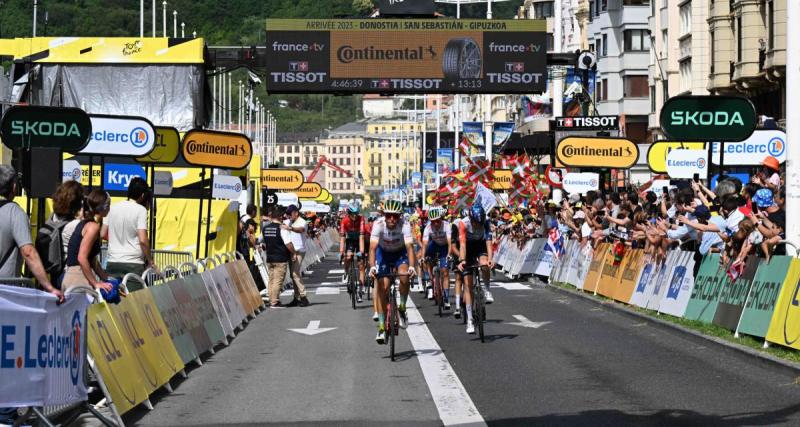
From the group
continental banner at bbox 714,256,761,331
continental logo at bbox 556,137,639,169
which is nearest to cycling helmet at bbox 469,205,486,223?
continental banner at bbox 714,256,761,331

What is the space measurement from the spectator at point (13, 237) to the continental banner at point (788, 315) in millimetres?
7567

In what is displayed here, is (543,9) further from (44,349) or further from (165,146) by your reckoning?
(44,349)

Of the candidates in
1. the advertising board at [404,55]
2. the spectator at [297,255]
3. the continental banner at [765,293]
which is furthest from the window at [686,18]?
the continental banner at [765,293]

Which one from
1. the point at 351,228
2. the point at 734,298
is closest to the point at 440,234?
the point at 734,298

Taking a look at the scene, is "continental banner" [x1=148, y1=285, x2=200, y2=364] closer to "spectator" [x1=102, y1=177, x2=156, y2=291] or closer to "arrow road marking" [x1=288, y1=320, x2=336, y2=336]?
"spectator" [x1=102, y1=177, x2=156, y2=291]

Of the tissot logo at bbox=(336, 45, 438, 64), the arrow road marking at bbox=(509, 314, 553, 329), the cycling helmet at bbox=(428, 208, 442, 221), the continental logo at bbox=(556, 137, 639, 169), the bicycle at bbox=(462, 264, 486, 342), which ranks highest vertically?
the tissot logo at bbox=(336, 45, 438, 64)

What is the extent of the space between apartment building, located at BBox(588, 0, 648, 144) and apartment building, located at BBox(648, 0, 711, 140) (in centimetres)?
963

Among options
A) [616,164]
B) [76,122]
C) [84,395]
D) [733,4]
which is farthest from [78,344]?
[733,4]

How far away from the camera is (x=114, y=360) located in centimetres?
1102

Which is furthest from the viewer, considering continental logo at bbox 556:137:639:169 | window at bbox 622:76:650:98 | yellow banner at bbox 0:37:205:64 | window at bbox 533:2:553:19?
window at bbox 533:2:553:19

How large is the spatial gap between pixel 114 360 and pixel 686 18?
49633 mm

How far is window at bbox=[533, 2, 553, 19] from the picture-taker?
121 meters

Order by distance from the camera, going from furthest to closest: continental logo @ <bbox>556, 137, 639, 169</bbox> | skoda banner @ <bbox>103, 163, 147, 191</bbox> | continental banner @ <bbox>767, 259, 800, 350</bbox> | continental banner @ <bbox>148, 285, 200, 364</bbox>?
continental logo @ <bbox>556, 137, 639, 169</bbox>, skoda banner @ <bbox>103, 163, 147, 191</bbox>, continental banner @ <bbox>767, 259, 800, 350</bbox>, continental banner @ <bbox>148, 285, 200, 364</bbox>

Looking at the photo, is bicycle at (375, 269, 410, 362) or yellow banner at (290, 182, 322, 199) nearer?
bicycle at (375, 269, 410, 362)
